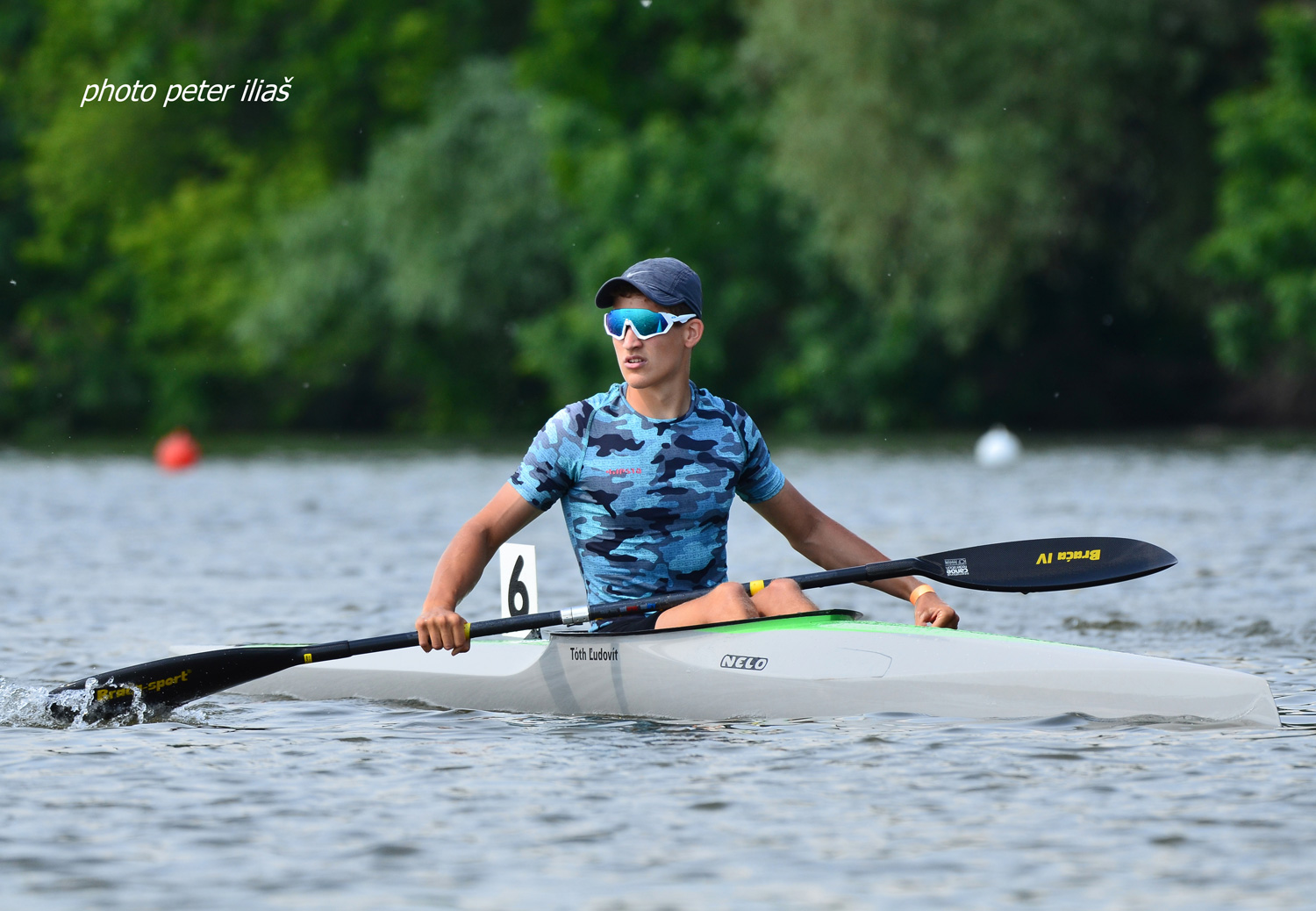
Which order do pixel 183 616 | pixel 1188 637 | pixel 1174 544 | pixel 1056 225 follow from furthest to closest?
pixel 1056 225 < pixel 1174 544 < pixel 183 616 < pixel 1188 637

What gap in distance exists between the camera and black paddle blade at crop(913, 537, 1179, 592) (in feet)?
20.2

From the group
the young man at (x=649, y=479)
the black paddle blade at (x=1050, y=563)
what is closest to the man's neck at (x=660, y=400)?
the young man at (x=649, y=479)

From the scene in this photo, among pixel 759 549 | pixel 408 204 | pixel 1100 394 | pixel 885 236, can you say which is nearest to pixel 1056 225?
pixel 885 236

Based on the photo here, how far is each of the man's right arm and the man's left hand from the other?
130 cm

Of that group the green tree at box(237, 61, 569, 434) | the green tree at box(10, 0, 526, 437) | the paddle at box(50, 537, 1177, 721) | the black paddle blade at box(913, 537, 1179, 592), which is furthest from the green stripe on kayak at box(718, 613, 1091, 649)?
the green tree at box(10, 0, 526, 437)

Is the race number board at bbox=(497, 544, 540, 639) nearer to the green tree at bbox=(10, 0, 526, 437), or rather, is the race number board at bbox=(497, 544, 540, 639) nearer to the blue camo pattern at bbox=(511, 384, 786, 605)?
the blue camo pattern at bbox=(511, 384, 786, 605)

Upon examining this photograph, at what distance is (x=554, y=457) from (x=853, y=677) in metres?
1.18

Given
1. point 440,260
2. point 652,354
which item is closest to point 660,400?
point 652,354

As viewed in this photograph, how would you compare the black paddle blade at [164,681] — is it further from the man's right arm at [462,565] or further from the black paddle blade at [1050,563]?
the black paddle blade at [1050,563]

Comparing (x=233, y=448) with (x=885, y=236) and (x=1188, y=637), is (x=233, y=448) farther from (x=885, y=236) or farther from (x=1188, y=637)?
(x=1188, y=637)

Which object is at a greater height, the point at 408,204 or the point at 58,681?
the point at 408,204

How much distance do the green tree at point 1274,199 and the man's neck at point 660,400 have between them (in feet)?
66.9

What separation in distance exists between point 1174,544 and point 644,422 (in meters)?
7.28

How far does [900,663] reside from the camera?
587 centimetres
